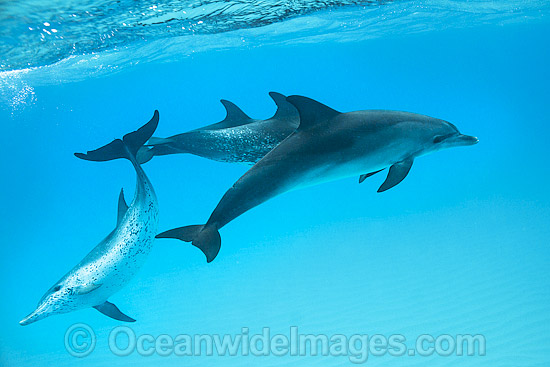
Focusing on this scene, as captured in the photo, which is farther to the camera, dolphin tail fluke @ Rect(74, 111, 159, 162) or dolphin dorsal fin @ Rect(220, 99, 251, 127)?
dolphin dorsal fin @ Rect(220, 99, 251, 127)

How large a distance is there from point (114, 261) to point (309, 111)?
16.4 ft

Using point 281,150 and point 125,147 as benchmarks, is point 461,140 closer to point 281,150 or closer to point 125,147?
point 281,150

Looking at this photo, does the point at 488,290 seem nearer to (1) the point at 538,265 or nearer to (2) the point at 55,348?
(1) the point at 538,265

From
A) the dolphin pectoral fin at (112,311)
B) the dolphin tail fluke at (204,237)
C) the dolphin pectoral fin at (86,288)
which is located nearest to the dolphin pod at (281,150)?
the dolphin tail fluke at (204,237)

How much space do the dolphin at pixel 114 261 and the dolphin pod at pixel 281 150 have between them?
0.02 meters

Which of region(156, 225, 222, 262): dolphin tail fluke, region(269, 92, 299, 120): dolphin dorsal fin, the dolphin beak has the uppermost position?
region(269, 92, 299, 120): dolphin dorsal fin

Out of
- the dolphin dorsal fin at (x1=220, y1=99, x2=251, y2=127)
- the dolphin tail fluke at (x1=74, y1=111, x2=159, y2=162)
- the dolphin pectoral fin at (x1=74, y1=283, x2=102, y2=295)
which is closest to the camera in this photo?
the dolphin tail fluke at (x1=74, y1=111, x2=159, y2=162)

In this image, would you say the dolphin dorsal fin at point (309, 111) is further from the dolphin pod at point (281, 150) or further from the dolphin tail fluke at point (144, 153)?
the dolphin tail fluke at point (144, 153)

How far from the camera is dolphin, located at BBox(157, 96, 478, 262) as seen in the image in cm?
410

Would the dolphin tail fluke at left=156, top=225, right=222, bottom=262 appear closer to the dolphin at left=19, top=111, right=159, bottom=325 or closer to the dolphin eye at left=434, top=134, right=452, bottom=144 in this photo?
the dolphin at left=19, top=111, right=159, bottom=325

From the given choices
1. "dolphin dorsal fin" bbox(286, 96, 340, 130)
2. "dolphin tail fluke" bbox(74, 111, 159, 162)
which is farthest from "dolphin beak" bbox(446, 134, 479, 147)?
"dolphin tail fluke" bbox(74, 111, 159, 162)

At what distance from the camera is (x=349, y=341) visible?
1002 centimetres

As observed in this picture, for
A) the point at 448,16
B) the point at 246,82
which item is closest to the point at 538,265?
the point at 448,16

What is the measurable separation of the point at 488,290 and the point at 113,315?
372 inches
